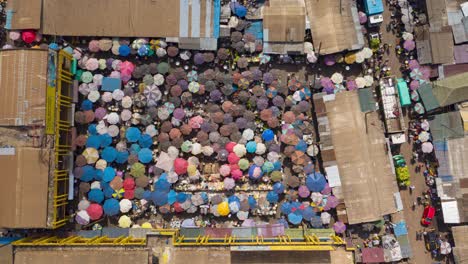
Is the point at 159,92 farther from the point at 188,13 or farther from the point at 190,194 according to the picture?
the point at 190,194

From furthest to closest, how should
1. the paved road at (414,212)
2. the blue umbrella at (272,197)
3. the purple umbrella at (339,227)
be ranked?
the paved road at (414,212)
the purple umbrella at (339,227)
the blue umbrella at (272,197)

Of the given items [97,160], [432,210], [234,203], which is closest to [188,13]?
[97,160]

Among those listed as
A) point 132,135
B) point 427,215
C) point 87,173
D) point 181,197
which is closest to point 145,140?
point 132,135

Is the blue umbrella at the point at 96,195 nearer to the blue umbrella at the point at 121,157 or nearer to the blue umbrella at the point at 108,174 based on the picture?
the blue umbrella at the point at 108,174

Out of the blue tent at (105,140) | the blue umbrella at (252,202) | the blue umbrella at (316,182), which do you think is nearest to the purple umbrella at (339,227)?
the blue umbrella at (316,182)

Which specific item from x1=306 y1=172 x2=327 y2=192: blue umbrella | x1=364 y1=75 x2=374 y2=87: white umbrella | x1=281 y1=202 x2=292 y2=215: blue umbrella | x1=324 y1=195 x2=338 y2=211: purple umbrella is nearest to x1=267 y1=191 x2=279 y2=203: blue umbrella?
x1=281 y1=202 x2=292 y2=215: blue umbrella

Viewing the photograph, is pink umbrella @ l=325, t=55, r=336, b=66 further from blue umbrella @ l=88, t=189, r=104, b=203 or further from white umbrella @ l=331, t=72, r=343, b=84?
blue umbrella @ l=88, t=189, r=104, b=203
